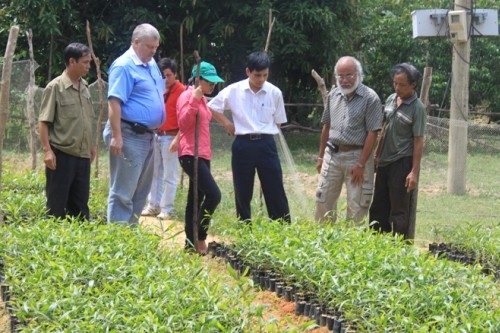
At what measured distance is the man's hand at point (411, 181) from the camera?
7.54 m

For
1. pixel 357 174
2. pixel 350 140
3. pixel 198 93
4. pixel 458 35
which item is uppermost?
pixel 458 35

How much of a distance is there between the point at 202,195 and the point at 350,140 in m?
1.31

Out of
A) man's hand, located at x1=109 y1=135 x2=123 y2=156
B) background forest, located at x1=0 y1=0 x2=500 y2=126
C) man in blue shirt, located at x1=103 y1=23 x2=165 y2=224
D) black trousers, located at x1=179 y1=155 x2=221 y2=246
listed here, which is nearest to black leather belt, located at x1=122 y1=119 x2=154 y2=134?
man in blue shirt, located at x1=103 y1=23 x2=165 y2=224

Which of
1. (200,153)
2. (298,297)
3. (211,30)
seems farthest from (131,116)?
(211,30)

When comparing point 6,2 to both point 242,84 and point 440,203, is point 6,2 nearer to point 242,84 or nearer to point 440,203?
point 440,203

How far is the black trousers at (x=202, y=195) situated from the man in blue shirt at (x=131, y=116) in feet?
1.25

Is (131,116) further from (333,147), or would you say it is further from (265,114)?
(333,147)

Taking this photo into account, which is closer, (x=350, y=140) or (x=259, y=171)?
(x=350, y=140)

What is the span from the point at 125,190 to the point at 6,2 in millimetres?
12529

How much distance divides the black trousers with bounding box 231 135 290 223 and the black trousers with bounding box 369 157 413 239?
78 centimetres

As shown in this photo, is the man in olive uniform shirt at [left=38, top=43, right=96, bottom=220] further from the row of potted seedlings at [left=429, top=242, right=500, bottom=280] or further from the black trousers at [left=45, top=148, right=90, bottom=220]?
the row of potted seedlings at [left=429, top=242, right=500, bottom=280]

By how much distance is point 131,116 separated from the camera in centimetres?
728

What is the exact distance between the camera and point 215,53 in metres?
17.8

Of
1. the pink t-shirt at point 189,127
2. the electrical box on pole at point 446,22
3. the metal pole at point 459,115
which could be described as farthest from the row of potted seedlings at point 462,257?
the electrical box on pole at point 446,22
